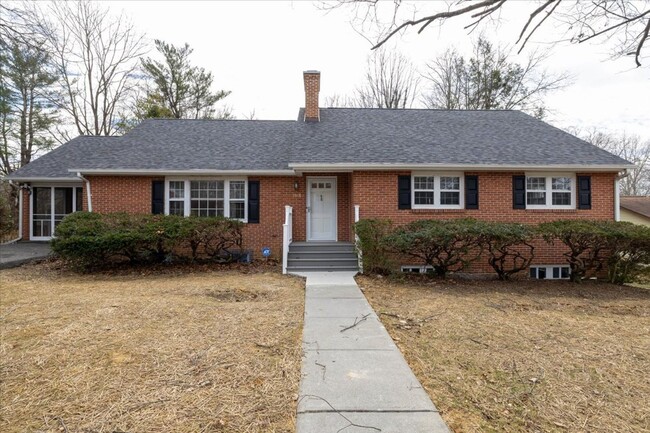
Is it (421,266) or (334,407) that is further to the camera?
(421,266)

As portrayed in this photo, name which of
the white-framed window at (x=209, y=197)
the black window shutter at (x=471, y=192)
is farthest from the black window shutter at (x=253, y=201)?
the black window shutter at (x=471, y=192)

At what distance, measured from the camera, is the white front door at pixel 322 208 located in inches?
467

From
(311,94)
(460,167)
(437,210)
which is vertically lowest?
(437,210)

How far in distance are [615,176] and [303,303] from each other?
10.7 m

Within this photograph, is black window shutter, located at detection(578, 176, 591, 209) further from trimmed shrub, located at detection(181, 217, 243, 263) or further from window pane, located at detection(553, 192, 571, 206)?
trimmed shrub, located at detection(181, 217, 243, 263)

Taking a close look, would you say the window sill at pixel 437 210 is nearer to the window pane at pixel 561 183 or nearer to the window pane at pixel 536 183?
the window pane at pixel 536 183

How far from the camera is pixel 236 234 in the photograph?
1066 centimetres

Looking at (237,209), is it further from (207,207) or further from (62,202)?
(62,202)

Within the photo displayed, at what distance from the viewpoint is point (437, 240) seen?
8414 mm

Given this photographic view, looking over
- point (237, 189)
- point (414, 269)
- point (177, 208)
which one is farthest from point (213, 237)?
point (414, 269)

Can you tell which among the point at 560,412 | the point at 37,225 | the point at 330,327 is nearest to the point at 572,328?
the point at 560,412

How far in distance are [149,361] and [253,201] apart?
7931mm

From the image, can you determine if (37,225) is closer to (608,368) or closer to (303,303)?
(303,303)

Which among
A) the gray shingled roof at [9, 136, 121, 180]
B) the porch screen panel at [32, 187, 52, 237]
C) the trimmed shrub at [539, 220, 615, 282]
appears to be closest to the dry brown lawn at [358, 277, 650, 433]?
the trimmed shrub at [539, 220, 615, 282]
